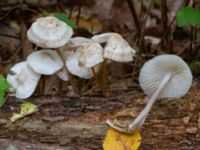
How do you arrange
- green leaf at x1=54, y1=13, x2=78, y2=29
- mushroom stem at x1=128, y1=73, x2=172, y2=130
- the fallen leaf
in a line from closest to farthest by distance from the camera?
mushroom stem at x1=128, y1=73, x2=172, y2=130
the fallen leaf
green leaf at x1=54, y1=13, x2=78, y2=29

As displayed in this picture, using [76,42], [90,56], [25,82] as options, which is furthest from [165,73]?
[25,82]

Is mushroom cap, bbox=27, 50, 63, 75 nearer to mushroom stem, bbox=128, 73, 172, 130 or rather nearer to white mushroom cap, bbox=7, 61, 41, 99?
white mushroom cap, bbox=7, 61, 41, 99

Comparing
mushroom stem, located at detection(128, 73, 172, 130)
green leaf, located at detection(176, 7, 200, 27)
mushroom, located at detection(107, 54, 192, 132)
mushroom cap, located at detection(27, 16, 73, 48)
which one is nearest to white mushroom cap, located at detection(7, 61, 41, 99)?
mushroom cap, located at detection(27, 16, 73, 48)

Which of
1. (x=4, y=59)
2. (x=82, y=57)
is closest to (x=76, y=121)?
(x=82, y=57)

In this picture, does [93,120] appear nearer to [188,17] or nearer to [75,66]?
[75,66]

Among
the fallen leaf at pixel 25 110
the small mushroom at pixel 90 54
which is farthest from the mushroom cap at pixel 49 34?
the fallen leaf at pixel 25 110

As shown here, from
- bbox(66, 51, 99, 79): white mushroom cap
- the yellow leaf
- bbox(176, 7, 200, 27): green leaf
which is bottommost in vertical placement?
the yellow leaf
